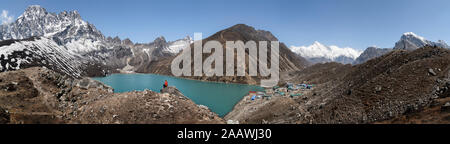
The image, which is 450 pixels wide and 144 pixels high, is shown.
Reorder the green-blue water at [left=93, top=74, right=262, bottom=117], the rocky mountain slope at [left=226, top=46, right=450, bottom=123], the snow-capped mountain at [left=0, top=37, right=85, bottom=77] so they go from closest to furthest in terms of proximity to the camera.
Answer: the rocky mountain slope at [left=226, top=46, right=450, bottom=123]
the green-blue water at [left=93, top=74, right=262, bottom=117]
the snow-capped mountain at [left=0, top=37, right=85, bottom=77]

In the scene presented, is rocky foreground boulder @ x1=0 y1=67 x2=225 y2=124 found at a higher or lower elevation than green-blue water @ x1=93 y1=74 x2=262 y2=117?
higher

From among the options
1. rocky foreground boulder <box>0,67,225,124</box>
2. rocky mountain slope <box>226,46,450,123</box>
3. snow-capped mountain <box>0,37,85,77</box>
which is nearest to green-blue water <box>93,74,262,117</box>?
rocky mountain slope <box>226,46,450,123</box>

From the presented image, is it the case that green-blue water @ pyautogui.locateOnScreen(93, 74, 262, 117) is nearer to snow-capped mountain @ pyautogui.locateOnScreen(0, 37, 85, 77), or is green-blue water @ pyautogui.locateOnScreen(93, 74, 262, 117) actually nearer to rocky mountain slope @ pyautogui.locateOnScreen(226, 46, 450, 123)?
rocky mountain slope @ pyautogui.locateOnScreen(226, 46, 450, 123)

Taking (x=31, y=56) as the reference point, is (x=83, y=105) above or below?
below

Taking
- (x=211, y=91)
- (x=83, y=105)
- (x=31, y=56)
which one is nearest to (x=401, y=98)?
(x=83, y=105)

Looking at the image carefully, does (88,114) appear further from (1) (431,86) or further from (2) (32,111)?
(1) (431,86)

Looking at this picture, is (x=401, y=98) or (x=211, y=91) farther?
(x=211, y=91)

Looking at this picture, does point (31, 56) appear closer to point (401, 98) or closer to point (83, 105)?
point (83, 105)

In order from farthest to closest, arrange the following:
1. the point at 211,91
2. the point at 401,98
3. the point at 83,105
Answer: the point at 211,91 → the point at 83,105 → the point at 401,98
